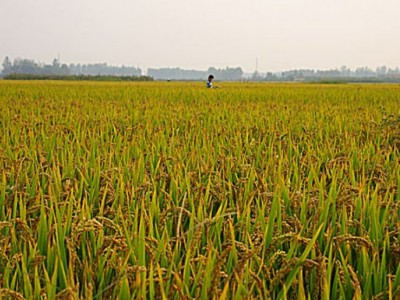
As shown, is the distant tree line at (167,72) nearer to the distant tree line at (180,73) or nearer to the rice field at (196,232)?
the distant tree line at (180,73)

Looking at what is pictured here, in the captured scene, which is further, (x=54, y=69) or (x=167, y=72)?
(x=167, y=72)

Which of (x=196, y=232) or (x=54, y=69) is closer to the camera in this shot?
(x=196, y=232)

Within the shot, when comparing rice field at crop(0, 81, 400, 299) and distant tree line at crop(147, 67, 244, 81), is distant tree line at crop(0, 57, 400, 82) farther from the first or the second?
rice field at crop(0, 81, 400, 299)

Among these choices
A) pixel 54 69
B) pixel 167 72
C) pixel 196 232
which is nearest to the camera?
pixel 196 232

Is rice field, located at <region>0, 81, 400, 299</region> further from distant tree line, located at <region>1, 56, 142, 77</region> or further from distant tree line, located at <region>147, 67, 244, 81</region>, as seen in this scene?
distant tree line, located at <region>147, 67, 244, 81</region>

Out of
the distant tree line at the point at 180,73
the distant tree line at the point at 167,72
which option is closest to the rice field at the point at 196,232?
the distant tree line at the point at 167,72

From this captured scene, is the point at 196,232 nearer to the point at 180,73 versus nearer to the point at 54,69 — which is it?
the point at 54,69

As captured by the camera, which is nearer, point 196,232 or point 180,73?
point 196,232

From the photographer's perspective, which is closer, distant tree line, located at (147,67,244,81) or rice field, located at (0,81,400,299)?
rice field, located at (0,81,400,299)

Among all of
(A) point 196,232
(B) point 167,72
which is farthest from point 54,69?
(A) point 196,232

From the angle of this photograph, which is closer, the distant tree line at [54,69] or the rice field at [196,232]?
the rice field at [196,232]

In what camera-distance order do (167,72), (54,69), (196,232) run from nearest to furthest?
(196,232) < (54,69) < (167,72)

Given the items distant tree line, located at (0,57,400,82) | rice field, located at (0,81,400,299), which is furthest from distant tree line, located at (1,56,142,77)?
rice field, located at (0,81,400,299)

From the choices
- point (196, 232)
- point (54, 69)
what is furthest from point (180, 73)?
point (196, 232)
